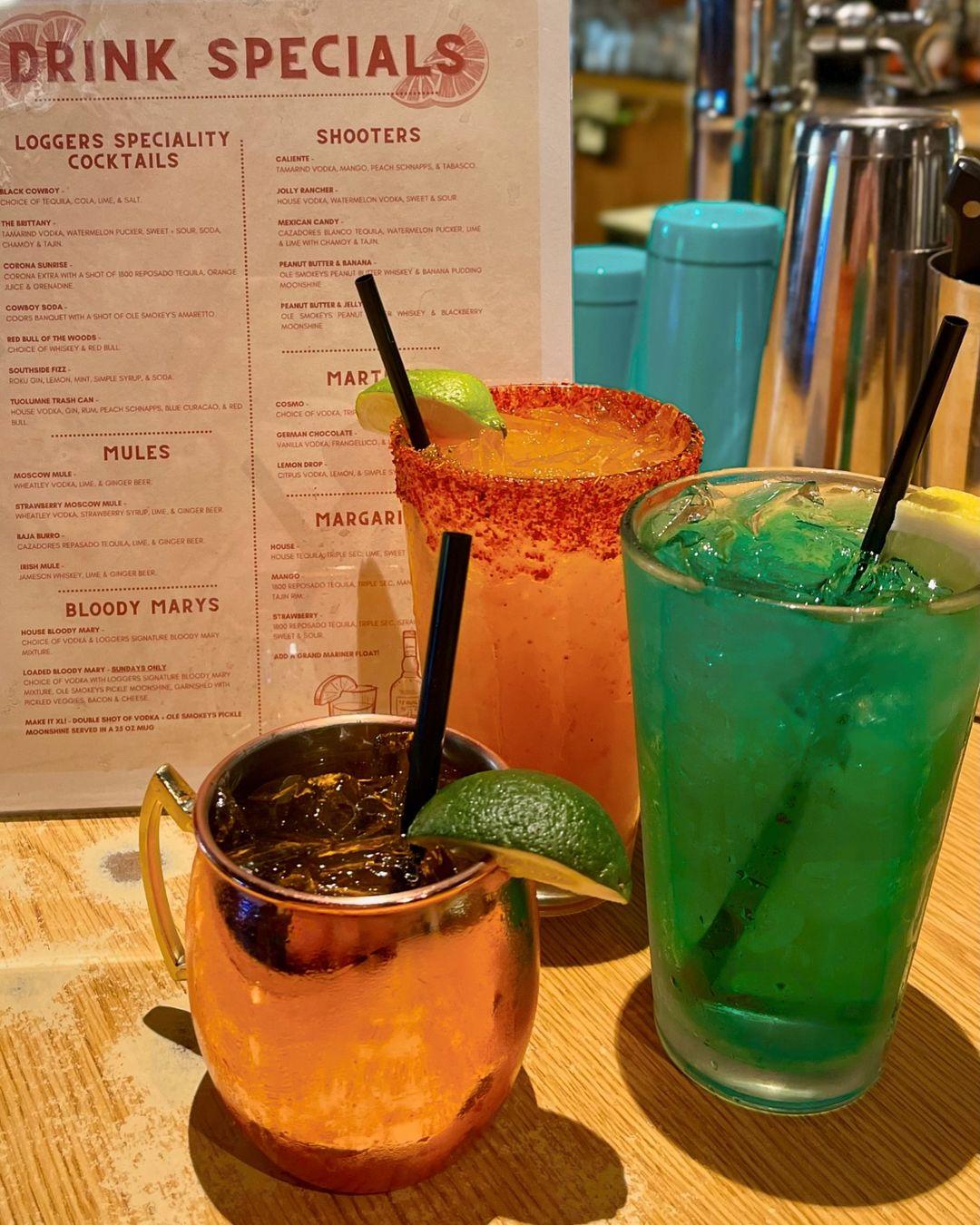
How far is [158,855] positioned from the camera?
77cm

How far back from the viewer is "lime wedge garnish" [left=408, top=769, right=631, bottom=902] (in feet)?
2.01

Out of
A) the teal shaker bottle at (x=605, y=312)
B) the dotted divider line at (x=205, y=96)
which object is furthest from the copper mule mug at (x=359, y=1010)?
the teal shaker bottle at (x=605, y=312)

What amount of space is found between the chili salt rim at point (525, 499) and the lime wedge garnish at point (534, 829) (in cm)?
22

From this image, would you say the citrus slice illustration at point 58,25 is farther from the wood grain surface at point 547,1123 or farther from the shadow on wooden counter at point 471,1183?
the shadow on wooden counter at point 471,1183

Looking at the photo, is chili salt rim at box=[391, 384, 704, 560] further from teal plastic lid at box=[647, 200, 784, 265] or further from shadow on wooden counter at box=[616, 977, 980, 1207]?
teal plastic lid at box=[647, 200, 784, 265]

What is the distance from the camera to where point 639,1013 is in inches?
32.6

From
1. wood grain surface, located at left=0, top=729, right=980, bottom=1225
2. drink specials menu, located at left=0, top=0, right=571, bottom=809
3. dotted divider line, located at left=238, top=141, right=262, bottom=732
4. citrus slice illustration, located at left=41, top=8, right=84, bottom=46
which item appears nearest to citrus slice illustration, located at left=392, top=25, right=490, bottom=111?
drink specials menu, located at left=0, top=0, right=571, bottom=809

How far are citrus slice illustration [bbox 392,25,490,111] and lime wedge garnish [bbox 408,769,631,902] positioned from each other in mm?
536

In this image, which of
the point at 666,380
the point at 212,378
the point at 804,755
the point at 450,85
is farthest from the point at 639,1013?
the point at 666,380

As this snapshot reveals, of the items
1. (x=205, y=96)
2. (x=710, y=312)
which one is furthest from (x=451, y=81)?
(x=710, y=312)

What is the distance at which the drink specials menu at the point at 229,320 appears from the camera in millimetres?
921

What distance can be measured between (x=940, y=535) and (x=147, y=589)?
578 millimetres

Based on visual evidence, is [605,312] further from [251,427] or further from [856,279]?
[251,427]

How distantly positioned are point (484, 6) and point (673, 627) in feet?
1.69
